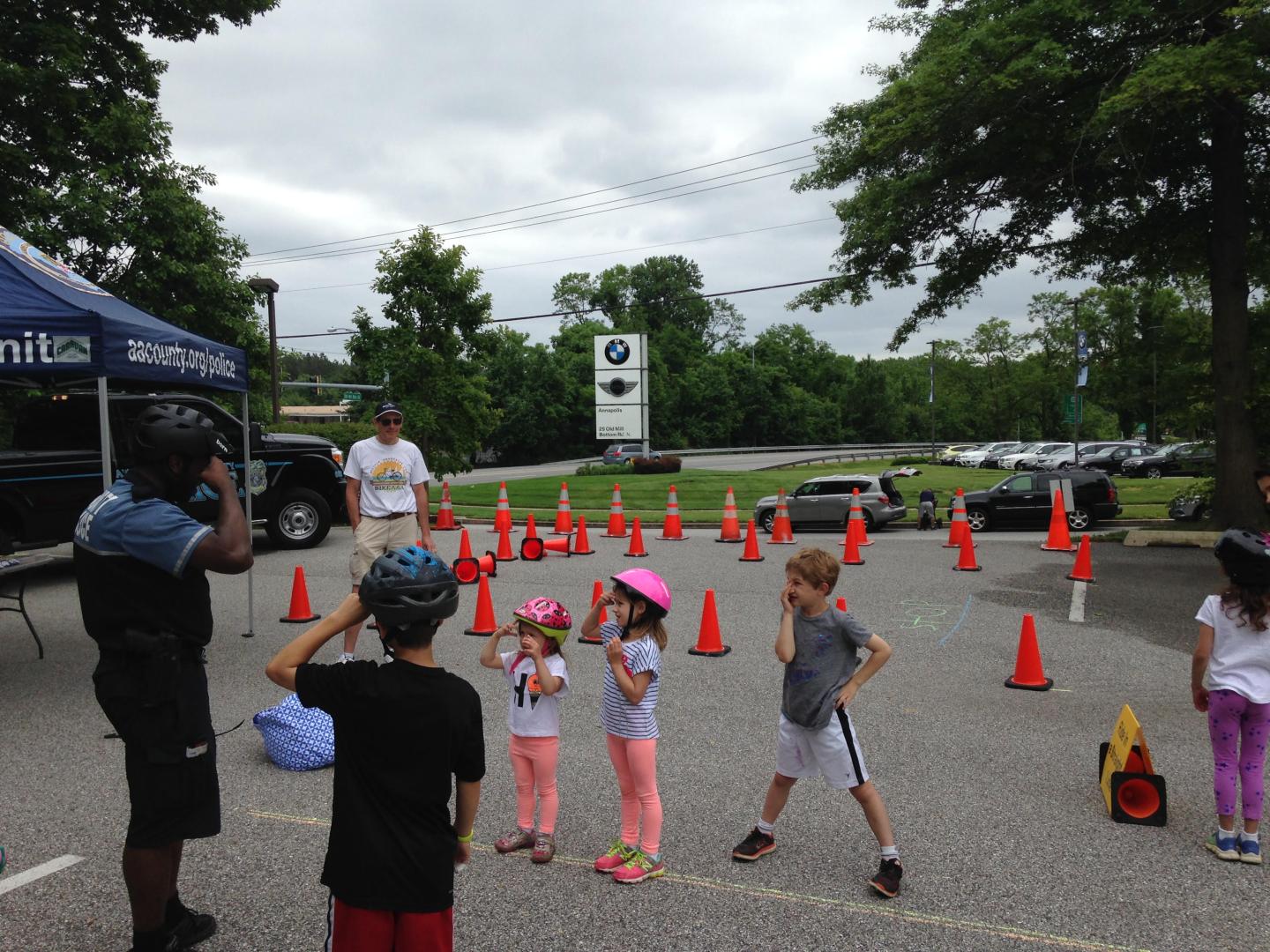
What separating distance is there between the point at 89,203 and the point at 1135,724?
76.6ft

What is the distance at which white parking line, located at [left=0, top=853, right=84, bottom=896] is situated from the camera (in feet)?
12.2

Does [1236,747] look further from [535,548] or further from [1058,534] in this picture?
[1058,534]

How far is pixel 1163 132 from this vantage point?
48.1 feet

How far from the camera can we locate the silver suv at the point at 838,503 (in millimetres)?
19406

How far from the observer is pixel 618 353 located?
39125 mm

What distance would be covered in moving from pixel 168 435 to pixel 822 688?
2660mm

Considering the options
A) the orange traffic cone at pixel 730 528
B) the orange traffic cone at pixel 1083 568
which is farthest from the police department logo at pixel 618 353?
the orange traffic cone at pixel 1083 568

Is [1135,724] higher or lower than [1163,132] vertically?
lower

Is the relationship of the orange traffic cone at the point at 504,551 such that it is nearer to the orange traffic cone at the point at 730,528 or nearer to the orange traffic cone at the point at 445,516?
the orange traffic cone at the point at 730,528

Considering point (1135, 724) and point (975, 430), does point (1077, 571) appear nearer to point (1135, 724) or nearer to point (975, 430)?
point (1135, 724)

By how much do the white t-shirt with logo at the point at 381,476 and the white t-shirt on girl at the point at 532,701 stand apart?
3.75m

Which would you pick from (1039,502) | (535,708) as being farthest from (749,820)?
(1039,502)

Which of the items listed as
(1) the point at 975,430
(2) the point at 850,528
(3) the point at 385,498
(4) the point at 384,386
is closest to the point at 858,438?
(1) the point at 975,430

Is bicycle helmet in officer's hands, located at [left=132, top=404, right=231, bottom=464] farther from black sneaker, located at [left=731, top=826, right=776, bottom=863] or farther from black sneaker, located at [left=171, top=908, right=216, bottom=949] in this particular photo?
black sneaker, located at [left=731, top=826, right=776, bottom=863]
